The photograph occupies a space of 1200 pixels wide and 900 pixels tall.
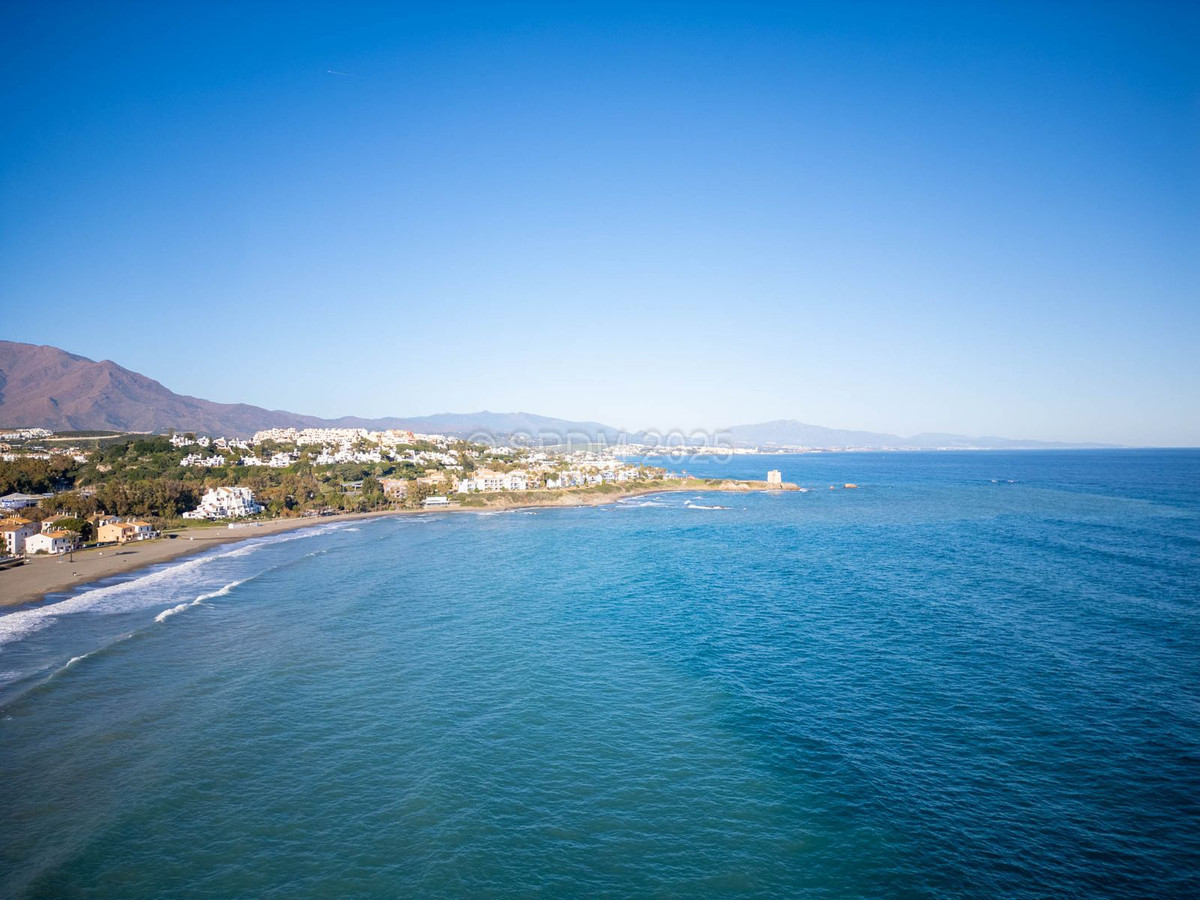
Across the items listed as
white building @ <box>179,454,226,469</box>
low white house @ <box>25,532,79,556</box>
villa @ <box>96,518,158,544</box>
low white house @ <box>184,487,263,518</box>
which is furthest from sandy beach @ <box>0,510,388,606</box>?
white building @ <box>179,454,226,469</box>

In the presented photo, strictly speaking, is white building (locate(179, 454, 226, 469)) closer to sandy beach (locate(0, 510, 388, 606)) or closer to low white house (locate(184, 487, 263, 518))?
low white house (locate(184, 487, 263, 518))

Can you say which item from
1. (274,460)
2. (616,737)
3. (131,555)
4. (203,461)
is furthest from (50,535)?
(274,460)

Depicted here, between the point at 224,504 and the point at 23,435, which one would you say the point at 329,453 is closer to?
the point at 224,504

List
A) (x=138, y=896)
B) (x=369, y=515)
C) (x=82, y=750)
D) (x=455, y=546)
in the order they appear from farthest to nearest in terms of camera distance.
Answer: (x=369, y=515), (x=455, y=546), (x=82, y=750), (x=138, y=896)

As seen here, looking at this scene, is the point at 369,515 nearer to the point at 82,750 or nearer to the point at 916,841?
the point at 82,750

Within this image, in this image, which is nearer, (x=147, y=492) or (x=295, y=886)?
(x=295, y=886)

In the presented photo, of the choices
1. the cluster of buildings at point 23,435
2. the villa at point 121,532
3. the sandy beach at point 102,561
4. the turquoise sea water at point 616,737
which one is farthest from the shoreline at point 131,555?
the cluster of buildings at point 23,435

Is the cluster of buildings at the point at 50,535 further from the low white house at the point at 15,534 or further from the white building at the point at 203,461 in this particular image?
the white building at the point at 203,461

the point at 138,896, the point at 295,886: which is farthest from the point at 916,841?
the point at 138,896

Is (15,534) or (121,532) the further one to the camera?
(121,532)
